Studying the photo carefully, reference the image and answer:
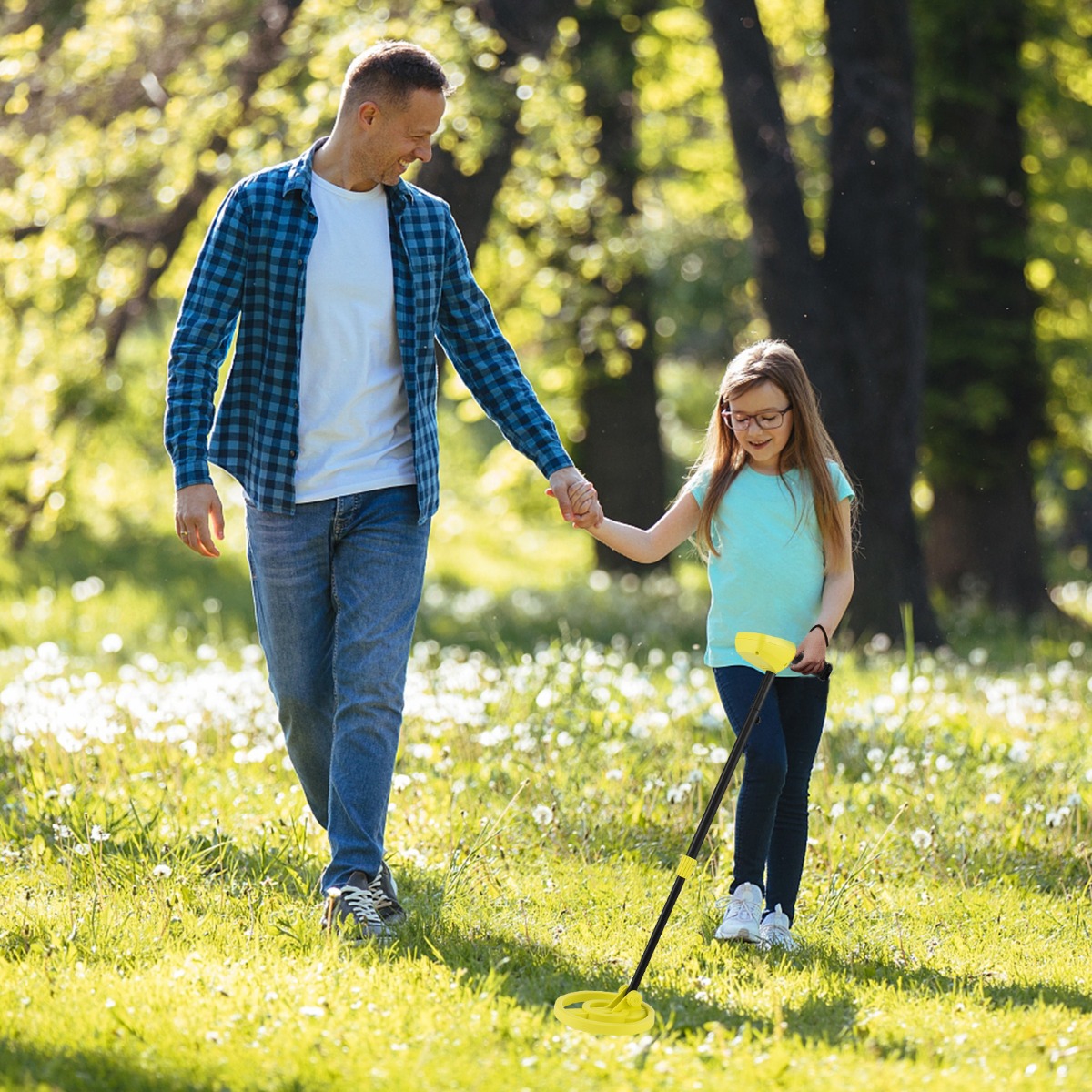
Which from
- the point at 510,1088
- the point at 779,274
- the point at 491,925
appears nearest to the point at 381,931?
the point at 491,925

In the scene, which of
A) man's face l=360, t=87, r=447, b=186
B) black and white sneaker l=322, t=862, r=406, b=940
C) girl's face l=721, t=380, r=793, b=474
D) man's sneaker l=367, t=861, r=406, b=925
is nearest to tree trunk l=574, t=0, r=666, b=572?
girl's face l=721, t=380, r=793, b=474

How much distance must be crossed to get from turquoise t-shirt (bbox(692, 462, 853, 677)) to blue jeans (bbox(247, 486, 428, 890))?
890 mm

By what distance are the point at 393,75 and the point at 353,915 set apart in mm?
2271

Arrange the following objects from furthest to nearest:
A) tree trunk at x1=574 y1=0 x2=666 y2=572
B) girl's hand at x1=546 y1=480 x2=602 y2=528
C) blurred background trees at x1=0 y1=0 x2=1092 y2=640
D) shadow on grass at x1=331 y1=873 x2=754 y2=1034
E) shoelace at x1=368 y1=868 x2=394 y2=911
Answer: tree trunk at x1=574 y1=0 x2=666 y2=572 → blurred background trees at x1=0 y1=0 x2=1092 y2=640 → girl's hand at x1=546 y1=480 x2=602 y2=528 → shoelace at x1=368 y1=868 x2=394 y2=911 → shadow on grass at x1=331 y1=873 x2=754 y2=1034

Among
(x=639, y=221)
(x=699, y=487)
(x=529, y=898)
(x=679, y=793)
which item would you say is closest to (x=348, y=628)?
(x=529, y=898)

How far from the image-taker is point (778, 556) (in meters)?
4.52

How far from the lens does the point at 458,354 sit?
4.74m

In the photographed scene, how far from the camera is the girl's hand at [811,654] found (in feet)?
14.1

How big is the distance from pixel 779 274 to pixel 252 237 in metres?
6.87

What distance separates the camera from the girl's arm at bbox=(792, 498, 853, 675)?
431 cm

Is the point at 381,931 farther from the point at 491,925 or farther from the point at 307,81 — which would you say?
the point at 307,81

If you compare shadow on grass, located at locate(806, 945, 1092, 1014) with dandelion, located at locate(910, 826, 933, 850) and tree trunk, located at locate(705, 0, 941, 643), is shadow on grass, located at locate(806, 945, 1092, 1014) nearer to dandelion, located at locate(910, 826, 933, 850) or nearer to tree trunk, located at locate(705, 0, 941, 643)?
dandelion, located at locate(910, 826, 933, 850)

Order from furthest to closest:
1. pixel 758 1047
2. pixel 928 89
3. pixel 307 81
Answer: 1. pixel 928 89
2. pixel 307 81
3. pixel 758 1047

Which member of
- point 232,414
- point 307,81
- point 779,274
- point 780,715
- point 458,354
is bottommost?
point 780,715
